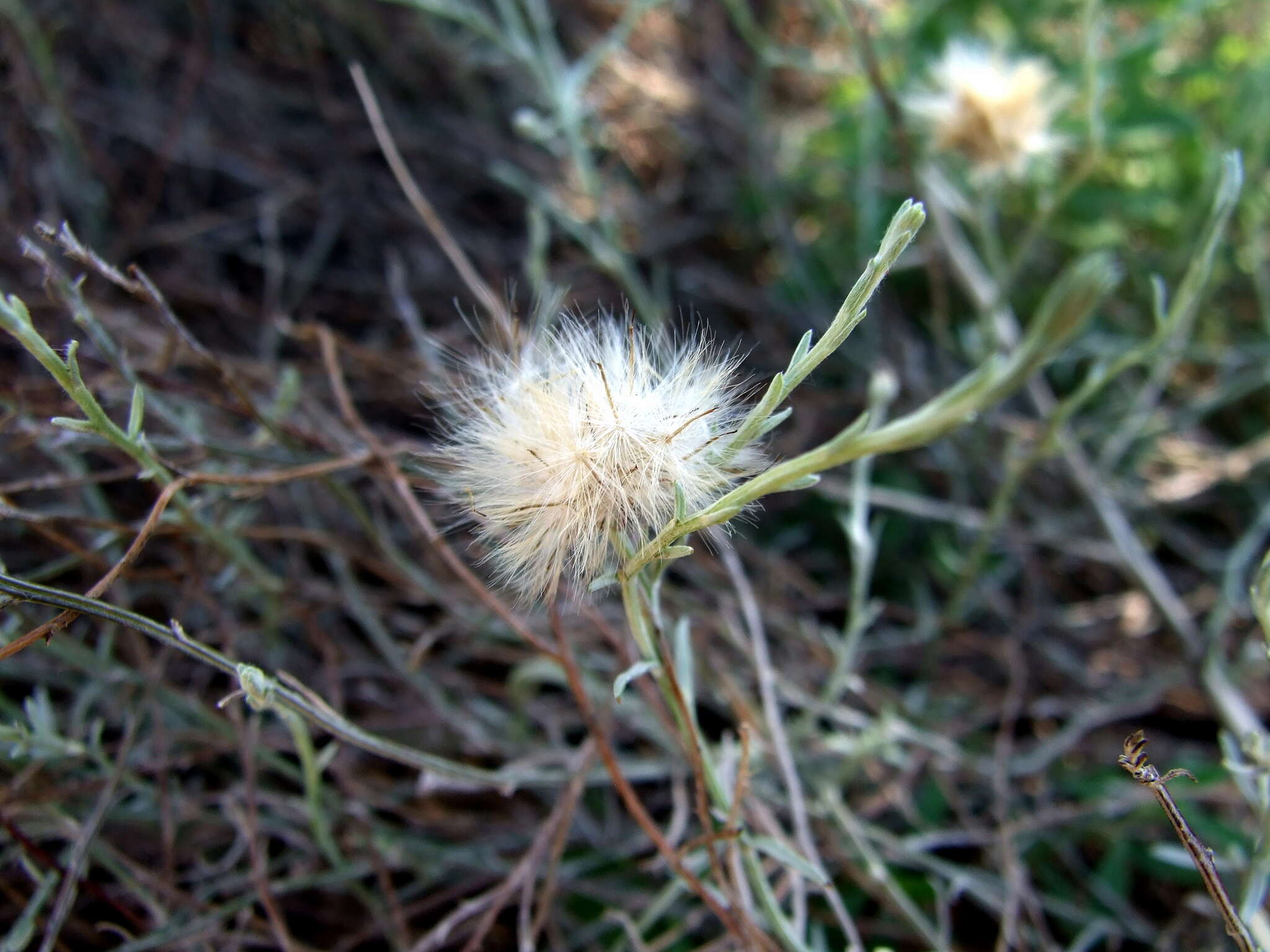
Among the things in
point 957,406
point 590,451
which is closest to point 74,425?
point 590,451

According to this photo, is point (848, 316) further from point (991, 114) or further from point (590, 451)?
point (991, 114)

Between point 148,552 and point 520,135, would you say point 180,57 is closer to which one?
point 520,135

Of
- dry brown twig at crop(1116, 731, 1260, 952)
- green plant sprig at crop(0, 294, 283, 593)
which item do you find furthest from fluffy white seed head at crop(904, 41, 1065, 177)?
green plant sprig at crop(0, 294, 283, 593)

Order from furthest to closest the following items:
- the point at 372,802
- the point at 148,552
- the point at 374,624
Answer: the point at 148,552 < the point at 374,624 < the point at 372,802

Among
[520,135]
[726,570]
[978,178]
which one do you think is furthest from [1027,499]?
[520,135]

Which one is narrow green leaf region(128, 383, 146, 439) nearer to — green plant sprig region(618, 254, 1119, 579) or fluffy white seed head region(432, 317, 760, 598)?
fluffy white seed head region(432, 317, 760, 598)

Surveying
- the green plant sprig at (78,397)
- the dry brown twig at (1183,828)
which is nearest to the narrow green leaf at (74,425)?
the green plant sprig at (78,397)
